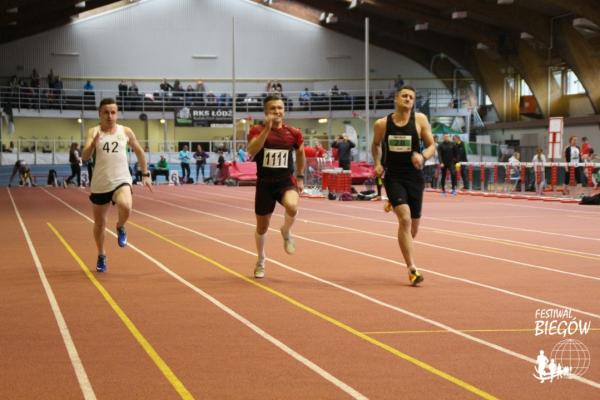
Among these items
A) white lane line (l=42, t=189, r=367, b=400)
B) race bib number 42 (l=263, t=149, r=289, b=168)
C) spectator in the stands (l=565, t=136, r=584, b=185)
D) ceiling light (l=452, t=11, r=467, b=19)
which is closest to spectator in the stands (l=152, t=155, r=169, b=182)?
ceiling light (l=452, t=11, r=467, b=19)

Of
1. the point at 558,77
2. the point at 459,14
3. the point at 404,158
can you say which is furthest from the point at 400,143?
the point at 558,77

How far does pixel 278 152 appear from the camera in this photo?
10391 mm

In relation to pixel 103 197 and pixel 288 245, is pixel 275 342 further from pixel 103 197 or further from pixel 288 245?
pixel 103 197

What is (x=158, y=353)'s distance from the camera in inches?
257

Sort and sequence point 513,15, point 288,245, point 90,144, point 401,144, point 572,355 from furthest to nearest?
1. point 513,15
2. point 90,144
3. point 288,245
4. point 401,144
5. point 572,355

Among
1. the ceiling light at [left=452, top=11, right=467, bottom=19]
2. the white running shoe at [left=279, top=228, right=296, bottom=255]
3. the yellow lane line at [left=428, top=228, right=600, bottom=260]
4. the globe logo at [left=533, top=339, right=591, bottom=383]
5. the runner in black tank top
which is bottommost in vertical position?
the yellow lane line at [left=428, top=228, right=600, bottom=260]

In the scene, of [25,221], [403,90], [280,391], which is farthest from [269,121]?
[25,221]

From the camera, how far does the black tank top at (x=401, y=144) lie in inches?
399

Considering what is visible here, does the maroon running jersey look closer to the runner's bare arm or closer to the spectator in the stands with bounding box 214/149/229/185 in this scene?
the runner's bare arm

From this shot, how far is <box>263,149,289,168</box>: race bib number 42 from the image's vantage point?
10.4 meters

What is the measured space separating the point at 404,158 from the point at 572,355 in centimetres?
416

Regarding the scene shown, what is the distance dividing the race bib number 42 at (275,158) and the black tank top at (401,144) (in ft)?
3.51

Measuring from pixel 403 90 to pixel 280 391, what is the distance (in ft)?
17.4

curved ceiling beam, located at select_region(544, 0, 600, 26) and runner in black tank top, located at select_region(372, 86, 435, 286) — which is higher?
curved ceiling beam, located at select_region(544, 0, 600, 26)
